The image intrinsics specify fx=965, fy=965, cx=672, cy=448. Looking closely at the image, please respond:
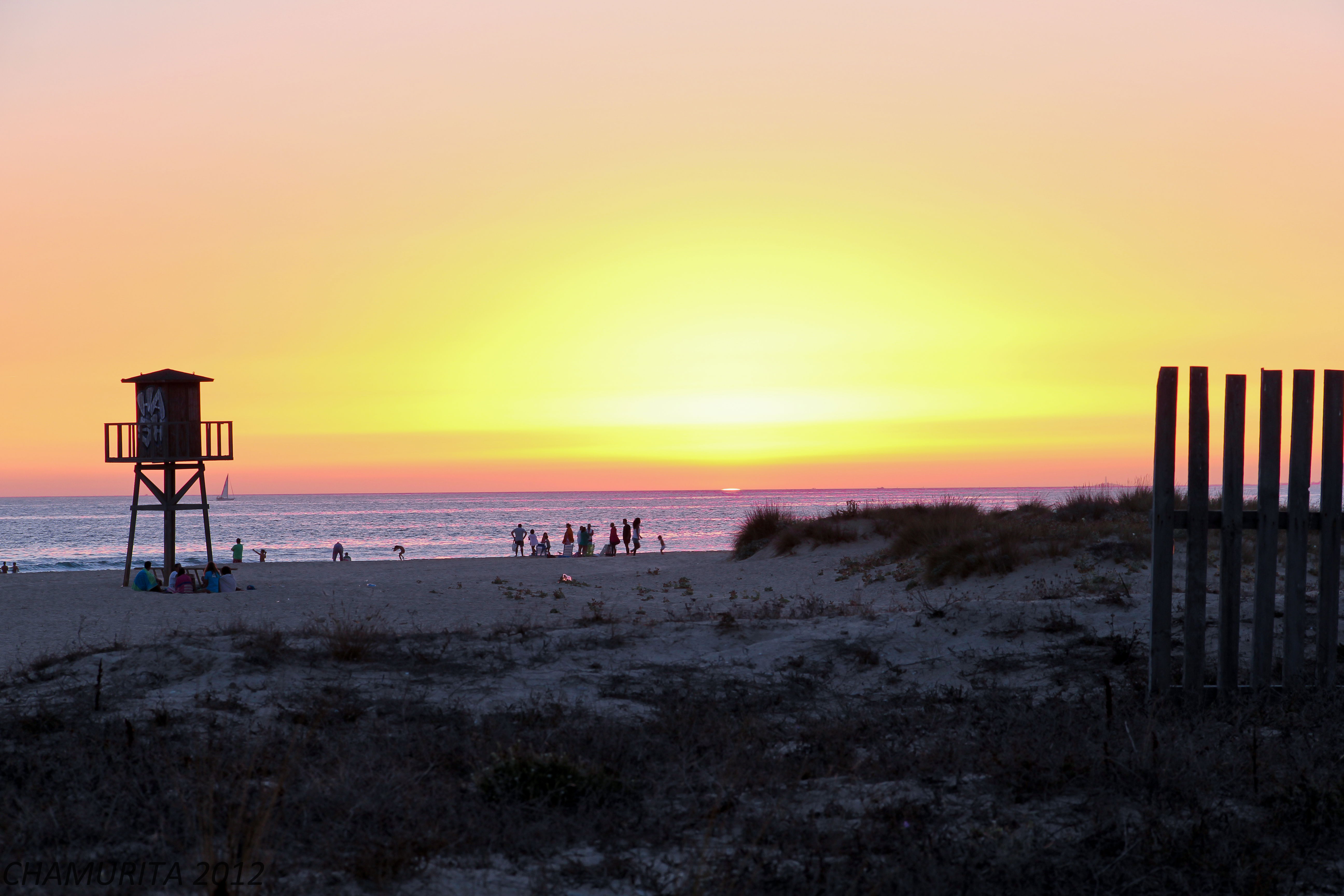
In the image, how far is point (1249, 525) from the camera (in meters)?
7.20

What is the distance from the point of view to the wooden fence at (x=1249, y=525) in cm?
706

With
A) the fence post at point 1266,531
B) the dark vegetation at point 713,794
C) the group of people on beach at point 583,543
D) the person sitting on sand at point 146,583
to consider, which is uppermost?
the fence post at point 1266,531

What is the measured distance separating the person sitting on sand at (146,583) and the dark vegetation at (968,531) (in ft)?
49.7

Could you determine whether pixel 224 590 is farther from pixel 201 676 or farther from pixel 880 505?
pixel 880 505

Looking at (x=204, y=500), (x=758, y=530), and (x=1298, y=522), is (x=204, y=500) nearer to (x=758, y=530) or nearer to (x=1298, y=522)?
(x=758, y=530)

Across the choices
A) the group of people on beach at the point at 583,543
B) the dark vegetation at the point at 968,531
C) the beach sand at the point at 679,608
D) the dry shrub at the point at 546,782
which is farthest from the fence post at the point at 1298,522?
the group of people on beach at the point at 583,543

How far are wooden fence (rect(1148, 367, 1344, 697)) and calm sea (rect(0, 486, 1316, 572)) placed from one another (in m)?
18.9

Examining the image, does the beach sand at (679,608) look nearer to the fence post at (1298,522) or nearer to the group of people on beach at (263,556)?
the group of people on beach at (263,556)

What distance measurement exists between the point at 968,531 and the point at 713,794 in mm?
16672

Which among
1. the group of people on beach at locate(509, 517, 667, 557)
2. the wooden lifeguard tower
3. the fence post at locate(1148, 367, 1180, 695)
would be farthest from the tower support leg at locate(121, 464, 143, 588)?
the fence post at locate(1148, 367, 1180, 695)

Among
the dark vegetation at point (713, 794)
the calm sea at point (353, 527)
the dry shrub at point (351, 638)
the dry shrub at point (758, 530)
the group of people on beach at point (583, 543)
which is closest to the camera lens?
the dark vegetation at point (713, 794)

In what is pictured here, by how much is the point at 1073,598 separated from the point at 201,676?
30.7 feet

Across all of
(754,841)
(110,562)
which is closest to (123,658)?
(754,841)

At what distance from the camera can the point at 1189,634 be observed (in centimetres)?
718
